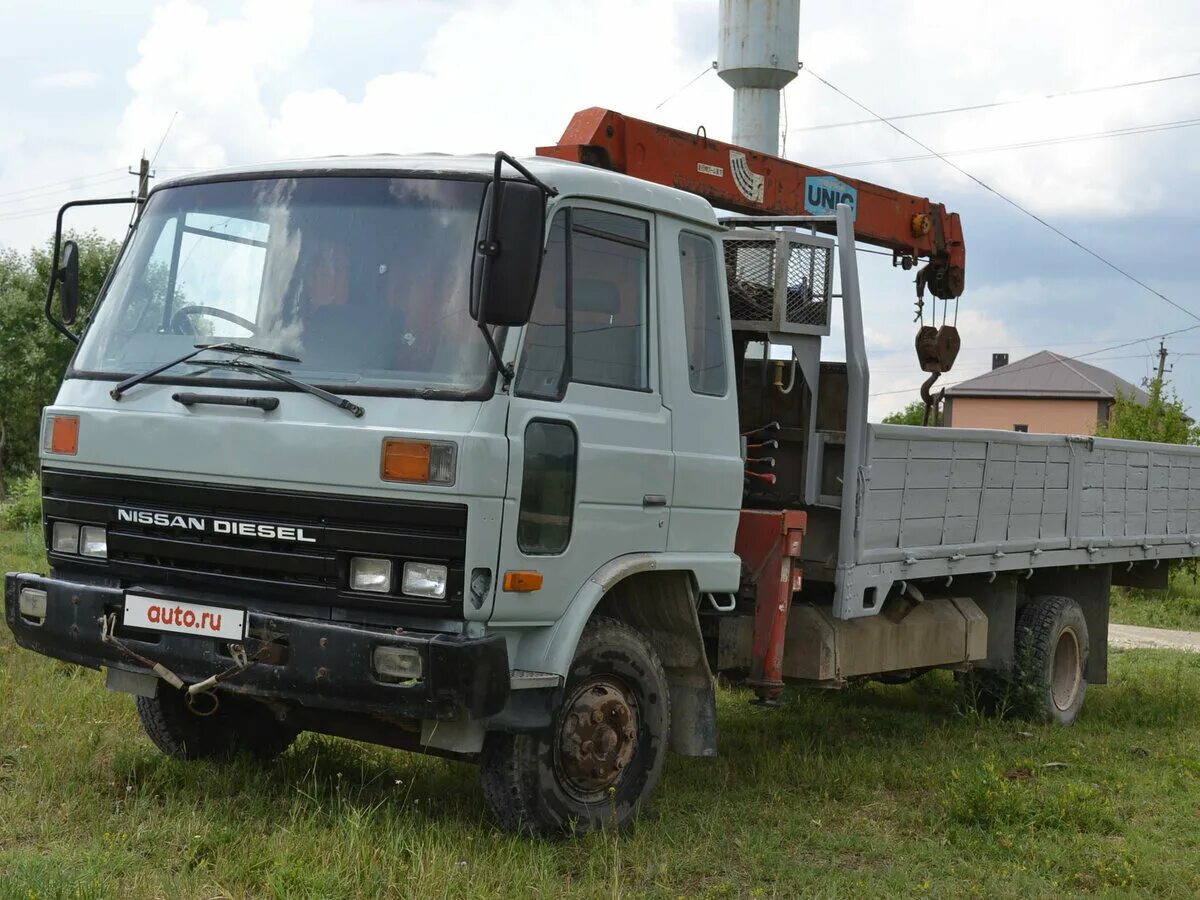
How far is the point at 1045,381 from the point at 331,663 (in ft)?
208

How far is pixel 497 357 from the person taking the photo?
16.1 ft

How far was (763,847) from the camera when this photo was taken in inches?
229

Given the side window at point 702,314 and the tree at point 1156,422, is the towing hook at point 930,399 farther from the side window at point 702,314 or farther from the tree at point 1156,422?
the tree at point 1156,422

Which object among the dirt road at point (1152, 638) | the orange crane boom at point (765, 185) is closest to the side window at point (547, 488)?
the orange crane boom at point (765, 185)

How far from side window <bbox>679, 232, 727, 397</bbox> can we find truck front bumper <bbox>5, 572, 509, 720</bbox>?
5.43 ft

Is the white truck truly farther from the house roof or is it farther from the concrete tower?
the house roof

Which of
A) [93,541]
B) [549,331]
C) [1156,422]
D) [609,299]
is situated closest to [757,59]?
[609,299]

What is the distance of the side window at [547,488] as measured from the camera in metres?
5.09

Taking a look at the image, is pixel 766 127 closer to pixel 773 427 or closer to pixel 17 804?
pixel 773 427

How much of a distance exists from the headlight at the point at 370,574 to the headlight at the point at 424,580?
0.21 ft

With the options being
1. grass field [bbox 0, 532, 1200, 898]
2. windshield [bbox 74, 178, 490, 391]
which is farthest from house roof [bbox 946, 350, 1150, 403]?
windshield [bbox 74, 178, 490, 391]

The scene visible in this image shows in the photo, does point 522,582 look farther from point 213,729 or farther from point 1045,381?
point 1045,381

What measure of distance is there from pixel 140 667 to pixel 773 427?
3393mm

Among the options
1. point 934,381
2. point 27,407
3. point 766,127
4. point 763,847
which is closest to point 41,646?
point 763,847
